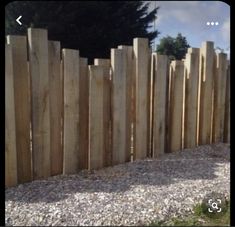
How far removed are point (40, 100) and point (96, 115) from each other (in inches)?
25.3

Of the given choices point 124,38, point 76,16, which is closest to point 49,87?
point 76,16

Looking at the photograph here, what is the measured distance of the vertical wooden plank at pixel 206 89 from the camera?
4.62 m

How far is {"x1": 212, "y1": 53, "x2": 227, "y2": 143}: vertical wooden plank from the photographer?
15.8 ft

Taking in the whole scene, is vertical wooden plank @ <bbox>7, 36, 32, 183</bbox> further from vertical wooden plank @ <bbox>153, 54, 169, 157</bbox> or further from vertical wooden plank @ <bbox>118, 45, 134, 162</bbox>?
vertical wooden plank @ <bbox>153, 54, 169, 157</bbox>

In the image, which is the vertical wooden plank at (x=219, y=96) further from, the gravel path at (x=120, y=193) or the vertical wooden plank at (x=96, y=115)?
the vertical wooden plank at (x=96, y=115)

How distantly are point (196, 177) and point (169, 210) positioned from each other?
3.19 ft

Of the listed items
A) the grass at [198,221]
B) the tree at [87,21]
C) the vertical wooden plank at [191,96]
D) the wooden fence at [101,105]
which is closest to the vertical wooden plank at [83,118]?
the wooden fence at [101,105]

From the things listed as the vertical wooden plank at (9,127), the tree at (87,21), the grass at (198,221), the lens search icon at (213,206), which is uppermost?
the tree at (87,21)

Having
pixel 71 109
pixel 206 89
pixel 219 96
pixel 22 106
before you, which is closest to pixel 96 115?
pixel 71 109

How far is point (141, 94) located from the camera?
153 inches

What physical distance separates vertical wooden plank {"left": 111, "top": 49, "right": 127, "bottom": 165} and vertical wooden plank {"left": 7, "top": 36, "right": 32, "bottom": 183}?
96cm

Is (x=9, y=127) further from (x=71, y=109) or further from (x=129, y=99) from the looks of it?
(x=129, y=99)

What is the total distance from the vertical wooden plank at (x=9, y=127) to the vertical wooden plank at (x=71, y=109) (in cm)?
53

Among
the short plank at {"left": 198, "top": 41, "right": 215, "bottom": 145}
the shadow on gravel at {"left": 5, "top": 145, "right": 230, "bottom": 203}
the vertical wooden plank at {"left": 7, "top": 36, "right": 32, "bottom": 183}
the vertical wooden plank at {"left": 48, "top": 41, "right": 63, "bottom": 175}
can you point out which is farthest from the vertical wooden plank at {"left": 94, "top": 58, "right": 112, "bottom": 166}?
the short plank at {"left": 198, "top": 41, "right": 215, "bottom": 145}
